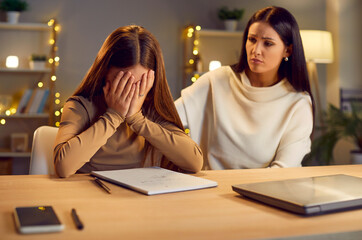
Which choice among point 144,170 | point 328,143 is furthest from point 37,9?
point 144,170

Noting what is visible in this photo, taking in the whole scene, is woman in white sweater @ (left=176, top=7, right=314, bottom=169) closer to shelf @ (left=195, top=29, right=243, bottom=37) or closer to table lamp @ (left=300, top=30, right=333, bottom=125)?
table lamp @ (left=300, top=30, right=333, bottom=125)

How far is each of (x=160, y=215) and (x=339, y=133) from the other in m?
3.71

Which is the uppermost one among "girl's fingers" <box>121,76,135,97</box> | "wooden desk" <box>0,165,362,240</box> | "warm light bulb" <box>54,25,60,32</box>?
"girl's fingers" <box>121,76,135,97</box>

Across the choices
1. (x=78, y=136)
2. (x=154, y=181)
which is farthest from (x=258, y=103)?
(x=154, y=181)

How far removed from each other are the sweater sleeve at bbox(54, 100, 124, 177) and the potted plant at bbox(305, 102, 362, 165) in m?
3.07

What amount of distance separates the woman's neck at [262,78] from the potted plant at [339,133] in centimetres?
221

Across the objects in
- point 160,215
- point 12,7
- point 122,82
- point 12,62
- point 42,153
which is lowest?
point 12,62

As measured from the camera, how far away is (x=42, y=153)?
4.65 ft

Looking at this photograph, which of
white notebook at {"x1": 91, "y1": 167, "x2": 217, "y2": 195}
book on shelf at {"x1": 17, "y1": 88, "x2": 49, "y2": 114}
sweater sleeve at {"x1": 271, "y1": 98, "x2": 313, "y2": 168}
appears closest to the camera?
white notebook at {"x1": 91, "y1": 167, "x2": 217, "y2": 195}

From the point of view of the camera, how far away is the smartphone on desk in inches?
26.0

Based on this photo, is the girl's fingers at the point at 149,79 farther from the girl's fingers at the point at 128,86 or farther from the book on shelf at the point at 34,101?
the book on shelf at the point at 34,101

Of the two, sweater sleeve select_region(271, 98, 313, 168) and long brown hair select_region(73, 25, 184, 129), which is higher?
long brown hair select_region(73, 25, 184, 129)

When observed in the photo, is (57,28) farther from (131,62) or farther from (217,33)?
(131,62)

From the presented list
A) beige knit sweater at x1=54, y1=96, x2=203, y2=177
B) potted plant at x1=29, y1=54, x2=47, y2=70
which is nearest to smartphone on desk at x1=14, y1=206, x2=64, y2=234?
beige knit sweater at x1=54, y1=96, x2=203, y2=177
